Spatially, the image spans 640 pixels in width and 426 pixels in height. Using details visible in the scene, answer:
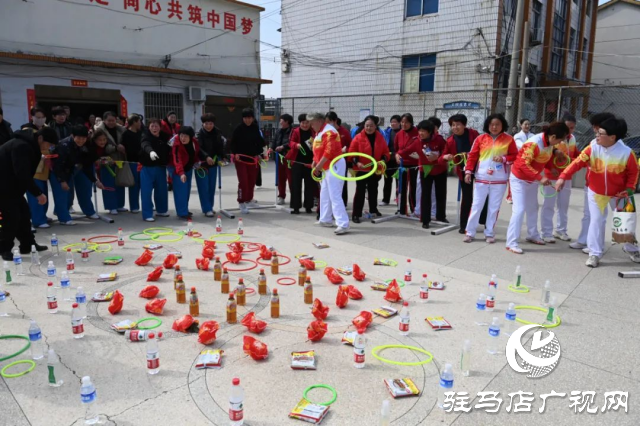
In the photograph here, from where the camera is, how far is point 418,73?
21703 mm

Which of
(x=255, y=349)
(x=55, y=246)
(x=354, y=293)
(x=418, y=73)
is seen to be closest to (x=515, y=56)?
(x=418, y=73)

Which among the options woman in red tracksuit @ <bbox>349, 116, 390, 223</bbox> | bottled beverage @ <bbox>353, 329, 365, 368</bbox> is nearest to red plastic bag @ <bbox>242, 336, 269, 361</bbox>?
bottled beverage @ <bbox>353, 329, 365, 368</bbox>

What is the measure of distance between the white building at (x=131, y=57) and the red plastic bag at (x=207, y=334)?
15.8 metres

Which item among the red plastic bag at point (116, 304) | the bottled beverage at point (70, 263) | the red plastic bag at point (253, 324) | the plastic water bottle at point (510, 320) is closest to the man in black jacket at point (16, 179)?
the bottled beverage at point (70, 263)

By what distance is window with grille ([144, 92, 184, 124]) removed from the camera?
19.5 meters

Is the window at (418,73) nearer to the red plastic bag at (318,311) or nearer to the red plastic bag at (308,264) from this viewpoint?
the red plastic bag at (308,264)

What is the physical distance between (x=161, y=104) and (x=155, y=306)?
Result: 17268 mm

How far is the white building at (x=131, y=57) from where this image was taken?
1598 cm

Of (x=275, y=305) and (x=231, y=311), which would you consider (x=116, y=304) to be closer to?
(x=231, y=311)

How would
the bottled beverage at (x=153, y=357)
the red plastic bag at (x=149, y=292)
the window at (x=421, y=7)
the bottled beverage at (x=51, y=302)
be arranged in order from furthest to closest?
the window at (x=421, y=7)
the red plastic bag at (x=149, y=292)
the bottled beverage at (x=51, y=302)
the bottled beverage at (x=153, y=357)

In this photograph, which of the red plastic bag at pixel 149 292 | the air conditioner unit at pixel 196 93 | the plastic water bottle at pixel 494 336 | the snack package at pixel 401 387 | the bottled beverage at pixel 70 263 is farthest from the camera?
the air conditioner unit at pixel 196 93

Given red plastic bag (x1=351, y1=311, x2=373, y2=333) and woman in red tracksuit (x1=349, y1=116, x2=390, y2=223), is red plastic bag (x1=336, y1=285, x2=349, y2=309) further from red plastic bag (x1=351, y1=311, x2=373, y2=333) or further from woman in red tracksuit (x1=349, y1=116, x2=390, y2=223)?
woman in red tracksuit (x1=349, y1=116, x2=390, y2=223)

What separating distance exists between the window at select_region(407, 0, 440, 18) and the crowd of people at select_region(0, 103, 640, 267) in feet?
41.2

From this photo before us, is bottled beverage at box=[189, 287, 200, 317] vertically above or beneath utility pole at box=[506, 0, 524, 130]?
beneath
